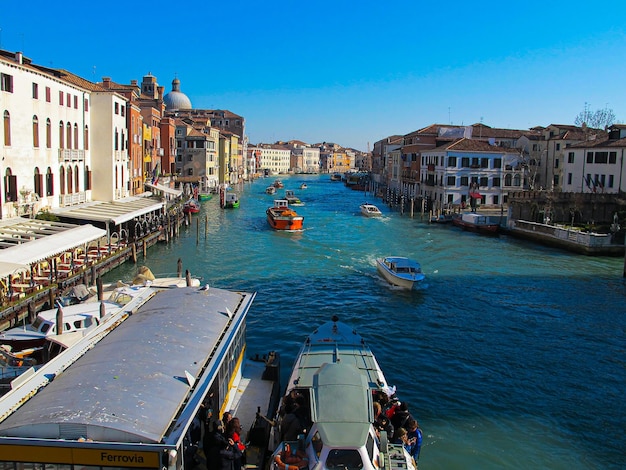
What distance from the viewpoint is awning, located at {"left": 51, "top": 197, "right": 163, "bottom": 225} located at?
2366 centimetres

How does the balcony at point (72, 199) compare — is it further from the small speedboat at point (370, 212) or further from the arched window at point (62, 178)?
the small speedboat at point (370, 212)

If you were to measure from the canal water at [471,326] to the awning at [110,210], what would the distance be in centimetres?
216

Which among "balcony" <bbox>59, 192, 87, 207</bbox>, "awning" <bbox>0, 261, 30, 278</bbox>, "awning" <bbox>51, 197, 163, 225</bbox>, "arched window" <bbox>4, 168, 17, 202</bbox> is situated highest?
"arched window" <bbox>4, 168, 17, 202</bbox>

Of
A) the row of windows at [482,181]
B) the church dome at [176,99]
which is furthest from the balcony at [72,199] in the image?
the church dome at [176,99]

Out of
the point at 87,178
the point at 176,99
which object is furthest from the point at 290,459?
the point at 176,99

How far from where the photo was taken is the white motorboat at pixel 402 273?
2027 centimetres

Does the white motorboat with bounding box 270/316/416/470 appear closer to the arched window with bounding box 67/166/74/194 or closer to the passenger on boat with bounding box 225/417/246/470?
the passenger on boat with bounding box 225/417/246/470

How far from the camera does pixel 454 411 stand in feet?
37.4

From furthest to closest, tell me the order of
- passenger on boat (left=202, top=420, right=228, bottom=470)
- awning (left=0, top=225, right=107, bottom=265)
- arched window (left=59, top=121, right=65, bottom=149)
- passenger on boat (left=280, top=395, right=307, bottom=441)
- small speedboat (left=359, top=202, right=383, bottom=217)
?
small speedboat (left=359, top=202, right=383, bottom=217) < arched window (left=59, top=121, right=65, bottom=149) < awning (left=0, top=225, right=107, bottom=265) < passenger on boat (left=280, top=395, right=307, bottom=441) < passenger on boat (left=202, top=420, right=228, bottom=470)

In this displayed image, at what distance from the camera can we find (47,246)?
1741cm

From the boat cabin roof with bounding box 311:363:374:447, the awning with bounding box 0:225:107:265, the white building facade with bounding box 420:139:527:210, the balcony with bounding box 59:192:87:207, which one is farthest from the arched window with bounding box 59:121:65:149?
the white building facade with bounding box 420:139:527:210

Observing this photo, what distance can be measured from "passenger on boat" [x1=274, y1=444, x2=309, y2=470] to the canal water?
2902mm

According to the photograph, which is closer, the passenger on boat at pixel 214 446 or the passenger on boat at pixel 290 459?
the passenger on boat at pixel 214 446

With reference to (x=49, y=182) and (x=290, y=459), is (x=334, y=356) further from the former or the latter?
(x=49, y=182)
